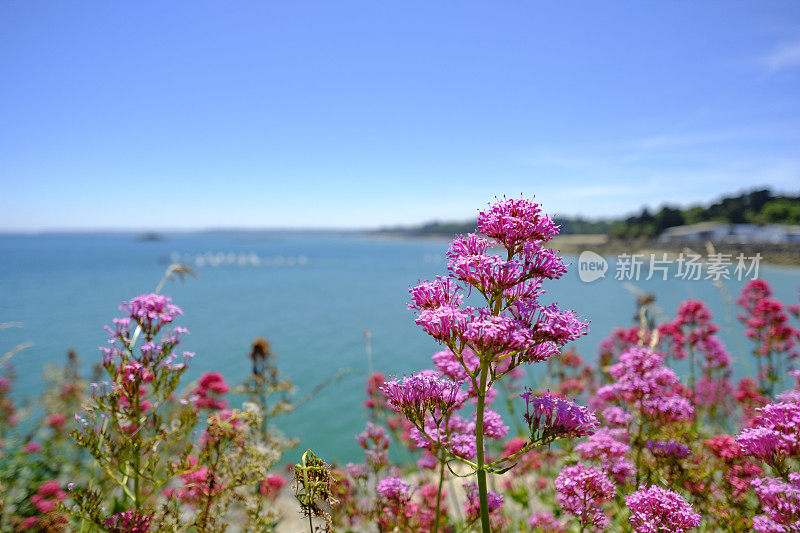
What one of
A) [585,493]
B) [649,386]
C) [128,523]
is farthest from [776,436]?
[128,523]

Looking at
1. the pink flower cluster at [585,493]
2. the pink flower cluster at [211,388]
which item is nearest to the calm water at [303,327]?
the pink flower cluster at [211,388]

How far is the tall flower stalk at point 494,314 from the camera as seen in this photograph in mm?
1909

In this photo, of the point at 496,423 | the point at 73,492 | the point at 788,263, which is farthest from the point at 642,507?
the point at 788,263

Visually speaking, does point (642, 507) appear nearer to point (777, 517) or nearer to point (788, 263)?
point (777, 517)

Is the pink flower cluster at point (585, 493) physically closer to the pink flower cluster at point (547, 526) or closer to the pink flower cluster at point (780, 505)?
the pink flower cluster at point (780, 505)

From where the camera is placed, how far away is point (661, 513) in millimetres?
2211

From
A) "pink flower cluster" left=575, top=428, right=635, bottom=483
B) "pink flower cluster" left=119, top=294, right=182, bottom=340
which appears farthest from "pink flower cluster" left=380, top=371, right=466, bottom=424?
"pink flower cluster" left=119, top=294, right=182, bottom=340

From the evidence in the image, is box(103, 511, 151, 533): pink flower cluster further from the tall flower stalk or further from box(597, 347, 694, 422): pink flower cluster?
box(597, 347, 694, 422): pink flower cluster

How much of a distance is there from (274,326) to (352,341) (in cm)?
805

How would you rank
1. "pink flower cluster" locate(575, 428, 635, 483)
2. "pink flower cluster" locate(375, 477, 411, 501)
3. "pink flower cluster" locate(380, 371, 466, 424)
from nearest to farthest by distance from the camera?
"pink flower cluster" locate(380, 371, 466, 424), "pink flower cluster" locate(375, 477, 411, 501), "pink flower cluster" locate(575, 428, 635, 483)

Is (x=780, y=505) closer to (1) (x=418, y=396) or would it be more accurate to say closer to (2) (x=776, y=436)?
(2) (x=776, y=436)

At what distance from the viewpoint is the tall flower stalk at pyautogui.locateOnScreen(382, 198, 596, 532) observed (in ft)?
6.26

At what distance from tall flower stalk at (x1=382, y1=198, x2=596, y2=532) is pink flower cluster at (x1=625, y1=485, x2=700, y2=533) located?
28.5 inches

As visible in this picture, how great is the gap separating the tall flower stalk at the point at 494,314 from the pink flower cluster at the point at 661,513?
0.72 metres
